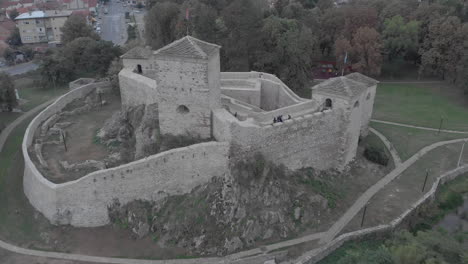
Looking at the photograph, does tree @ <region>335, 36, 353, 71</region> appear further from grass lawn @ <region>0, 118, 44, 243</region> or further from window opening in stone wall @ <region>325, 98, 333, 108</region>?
grass lawn @ <region>0, 118, 44, 243</region>

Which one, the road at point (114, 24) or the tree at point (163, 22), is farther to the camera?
the road at point (114, 24)

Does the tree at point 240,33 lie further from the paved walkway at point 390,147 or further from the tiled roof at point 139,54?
the paved walkway at point 390,147

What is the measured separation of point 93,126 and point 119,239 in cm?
1547

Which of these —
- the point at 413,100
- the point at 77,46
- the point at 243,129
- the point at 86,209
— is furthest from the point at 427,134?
the point at 77,46

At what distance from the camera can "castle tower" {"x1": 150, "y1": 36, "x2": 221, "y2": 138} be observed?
2647 cm

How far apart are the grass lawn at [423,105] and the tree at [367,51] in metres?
3.30

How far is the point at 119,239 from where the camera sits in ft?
86.5

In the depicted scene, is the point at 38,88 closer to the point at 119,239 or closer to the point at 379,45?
the point at 119,239

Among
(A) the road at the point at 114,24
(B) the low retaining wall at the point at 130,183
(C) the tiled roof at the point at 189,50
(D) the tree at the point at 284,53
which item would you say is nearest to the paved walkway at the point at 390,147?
(D) the tree at the point at 284,53

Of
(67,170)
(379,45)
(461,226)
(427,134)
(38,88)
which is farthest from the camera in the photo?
(38,88)

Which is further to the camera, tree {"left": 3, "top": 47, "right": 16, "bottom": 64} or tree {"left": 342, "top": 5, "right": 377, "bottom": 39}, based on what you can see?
tree {"left": 3, "top": 47, "right": 16, "bottom": 64}

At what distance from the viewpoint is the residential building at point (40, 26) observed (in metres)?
82.2

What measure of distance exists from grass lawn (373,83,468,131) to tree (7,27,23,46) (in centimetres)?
7133

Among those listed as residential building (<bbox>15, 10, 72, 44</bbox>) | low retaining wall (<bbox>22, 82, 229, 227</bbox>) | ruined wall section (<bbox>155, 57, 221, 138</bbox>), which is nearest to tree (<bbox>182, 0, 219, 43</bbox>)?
ruined wall section (<bbox>155, 57, 221, 138</bbox>)
